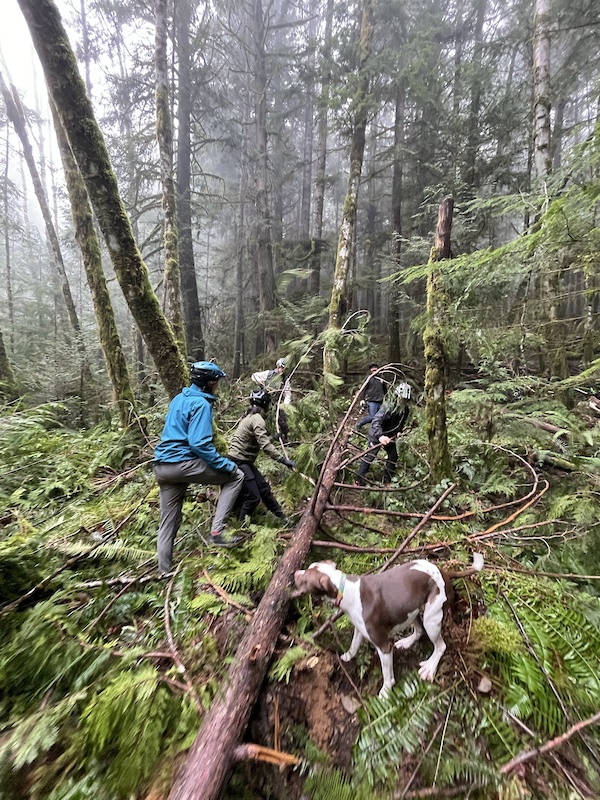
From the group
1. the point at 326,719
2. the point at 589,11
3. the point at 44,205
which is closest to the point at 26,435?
the point at 326,719

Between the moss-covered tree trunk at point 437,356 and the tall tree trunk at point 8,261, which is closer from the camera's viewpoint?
the moss-covered tree trunk at point 437,356

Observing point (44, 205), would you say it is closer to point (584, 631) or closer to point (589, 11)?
point (589, 11)

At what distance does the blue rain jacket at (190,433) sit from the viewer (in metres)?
3.87

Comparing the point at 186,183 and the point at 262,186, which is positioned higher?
the point at 262,186

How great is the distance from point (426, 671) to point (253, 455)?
3106 mm

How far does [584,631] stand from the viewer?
233cm

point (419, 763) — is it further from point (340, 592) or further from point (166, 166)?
point (166, 166)

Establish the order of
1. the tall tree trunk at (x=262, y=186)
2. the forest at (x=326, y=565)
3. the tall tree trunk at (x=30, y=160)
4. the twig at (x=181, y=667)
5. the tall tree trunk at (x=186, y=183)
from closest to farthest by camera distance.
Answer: the forest at (x=326, y=565) → the twig at (x=181, y=667) → the tall tree trunk at (x=186, y=183) → the tall tree trunk at (x=30, y=160) → the tall tree trunk at (x=262, y=186)

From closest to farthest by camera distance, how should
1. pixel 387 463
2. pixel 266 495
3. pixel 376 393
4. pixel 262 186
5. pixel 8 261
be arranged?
pixel 266 495
pixel 387 463
pixel 376 393
pixel 262 186
pixel 8 261

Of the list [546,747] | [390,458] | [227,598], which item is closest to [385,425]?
[390,458]

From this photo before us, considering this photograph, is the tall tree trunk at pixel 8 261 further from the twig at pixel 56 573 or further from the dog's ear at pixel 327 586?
the dog's ear at pixel 327 586

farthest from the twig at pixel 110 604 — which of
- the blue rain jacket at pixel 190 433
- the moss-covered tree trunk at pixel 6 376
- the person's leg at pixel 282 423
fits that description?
the moss-covered tree trunk at pixel 6 376

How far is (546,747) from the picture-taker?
1.87 m

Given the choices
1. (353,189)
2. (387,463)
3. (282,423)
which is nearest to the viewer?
(387,463)
